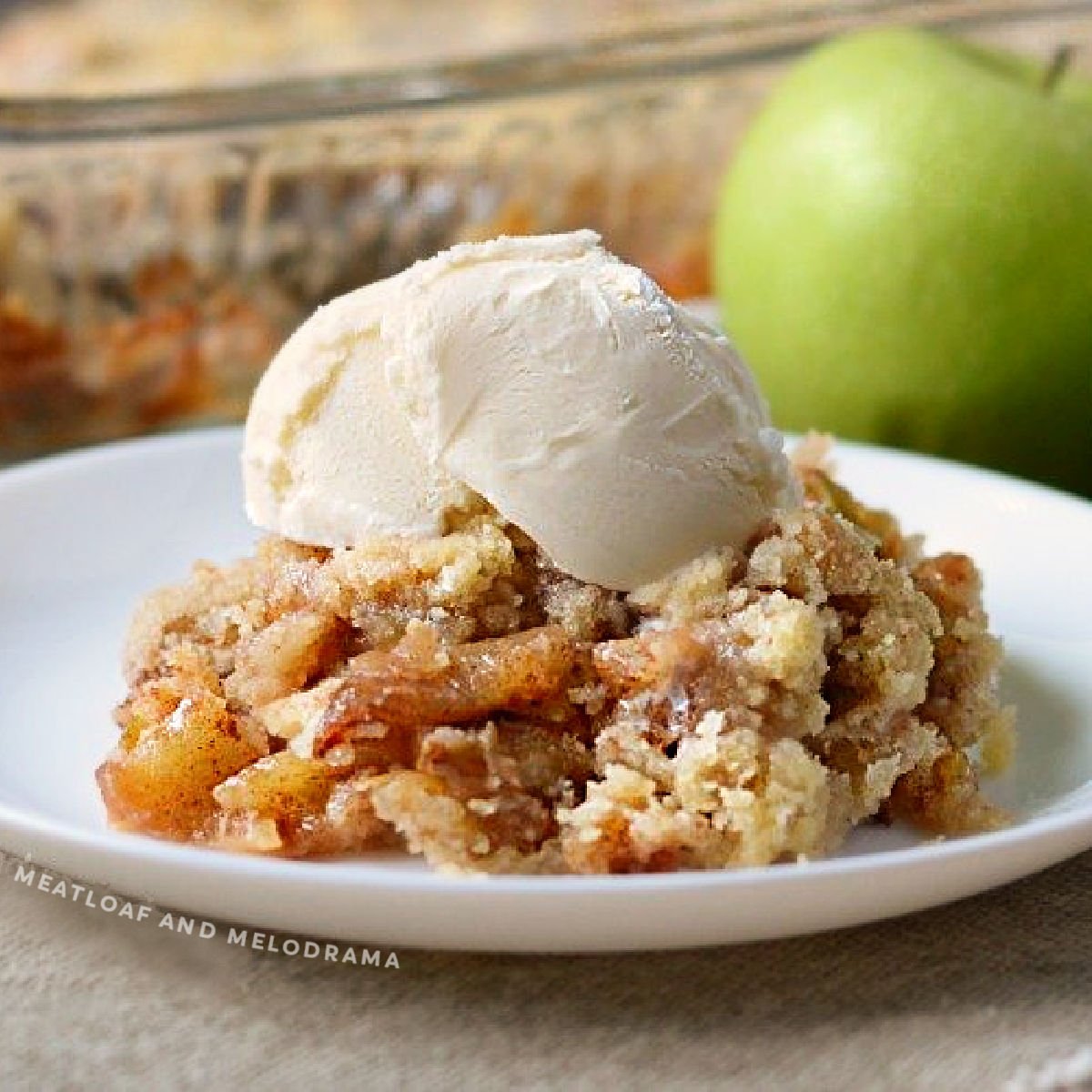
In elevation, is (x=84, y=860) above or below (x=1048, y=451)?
above

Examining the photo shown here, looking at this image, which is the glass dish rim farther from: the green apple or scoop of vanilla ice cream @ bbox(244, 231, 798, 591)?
scoop of vanilla ice cream @ bbox(244, 231, 798, 591)

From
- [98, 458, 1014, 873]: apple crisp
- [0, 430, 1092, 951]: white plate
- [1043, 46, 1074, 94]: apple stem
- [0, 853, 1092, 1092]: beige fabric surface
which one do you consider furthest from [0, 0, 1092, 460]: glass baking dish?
[0, 853, 1092, 1092]: beige fabric surface

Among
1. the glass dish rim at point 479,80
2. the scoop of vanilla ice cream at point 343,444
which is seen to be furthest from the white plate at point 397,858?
the glass dish rim at point 479,80

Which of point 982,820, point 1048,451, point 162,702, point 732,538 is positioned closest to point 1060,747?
point 982,820

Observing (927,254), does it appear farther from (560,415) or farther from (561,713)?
(561,713)

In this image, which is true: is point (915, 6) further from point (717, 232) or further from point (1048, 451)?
point (1048, 451)

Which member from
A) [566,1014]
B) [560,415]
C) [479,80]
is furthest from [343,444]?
[479,80]
